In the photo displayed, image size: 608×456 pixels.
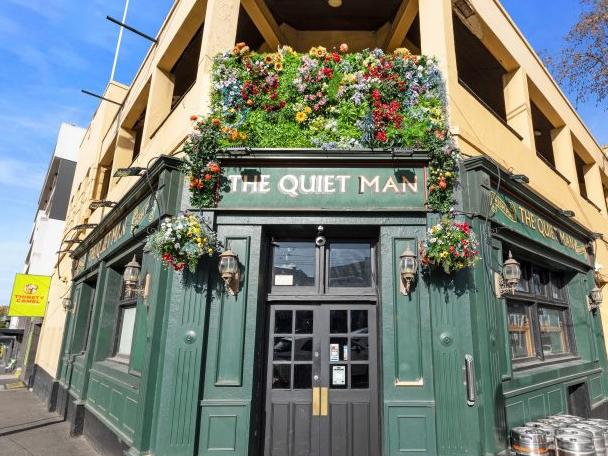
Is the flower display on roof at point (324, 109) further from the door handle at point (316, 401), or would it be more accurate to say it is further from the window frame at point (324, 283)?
the door handle at point (316, 401)

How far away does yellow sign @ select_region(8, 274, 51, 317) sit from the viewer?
55.0ft

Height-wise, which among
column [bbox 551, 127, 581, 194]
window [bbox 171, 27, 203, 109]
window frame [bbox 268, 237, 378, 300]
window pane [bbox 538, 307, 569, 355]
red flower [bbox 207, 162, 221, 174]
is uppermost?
window [bbox 171, 27, 203, 109]

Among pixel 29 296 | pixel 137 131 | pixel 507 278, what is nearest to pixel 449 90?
pixel 507 278

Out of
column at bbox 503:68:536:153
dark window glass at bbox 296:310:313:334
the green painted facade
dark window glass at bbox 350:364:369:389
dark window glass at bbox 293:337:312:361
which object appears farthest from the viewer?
column at bbox 503:68:536:153

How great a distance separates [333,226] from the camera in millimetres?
5793

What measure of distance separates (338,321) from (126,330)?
5066 mm

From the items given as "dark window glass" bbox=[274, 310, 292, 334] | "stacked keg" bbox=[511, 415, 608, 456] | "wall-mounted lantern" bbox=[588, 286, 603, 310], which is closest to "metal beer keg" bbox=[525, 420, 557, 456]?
"stacked keg" bbox=[511, 415, 608, 456]

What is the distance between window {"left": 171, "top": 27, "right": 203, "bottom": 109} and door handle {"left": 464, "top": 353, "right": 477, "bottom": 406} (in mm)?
7140

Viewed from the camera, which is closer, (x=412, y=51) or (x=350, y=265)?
(x=350, y=265)

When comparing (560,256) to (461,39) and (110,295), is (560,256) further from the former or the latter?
(110,295)

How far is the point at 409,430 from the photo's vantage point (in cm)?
496

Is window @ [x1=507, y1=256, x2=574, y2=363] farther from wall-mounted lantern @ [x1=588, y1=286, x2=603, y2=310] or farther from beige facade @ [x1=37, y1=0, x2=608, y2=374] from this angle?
beige facade @ [x1=37, y1=0, x2=608, y2=374]

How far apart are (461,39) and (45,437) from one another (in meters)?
12.4

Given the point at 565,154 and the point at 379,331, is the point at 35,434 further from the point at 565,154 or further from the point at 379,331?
the point at 565,154
